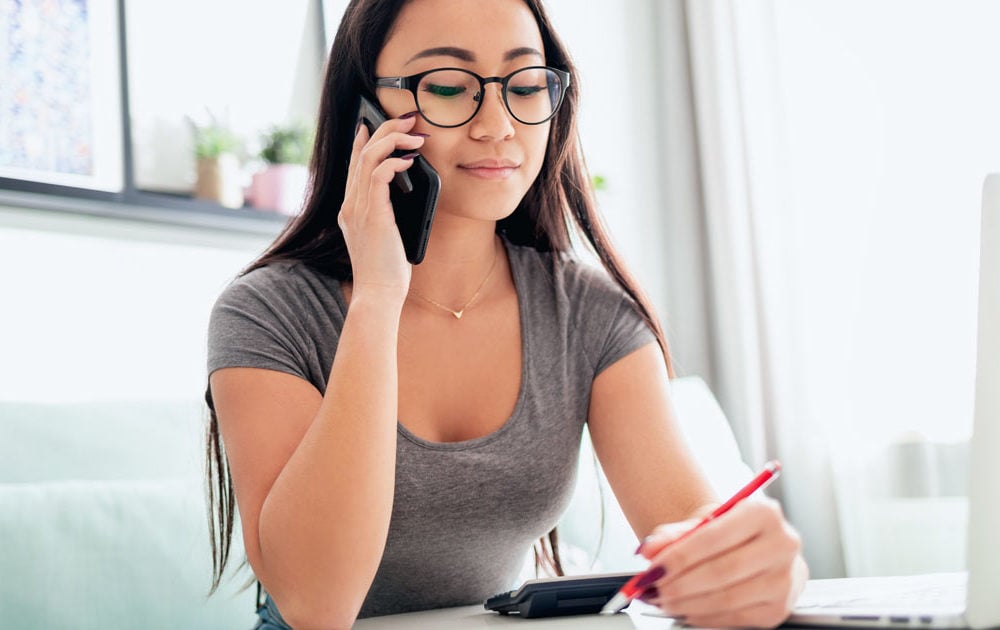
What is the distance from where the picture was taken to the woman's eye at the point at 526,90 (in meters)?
1.19

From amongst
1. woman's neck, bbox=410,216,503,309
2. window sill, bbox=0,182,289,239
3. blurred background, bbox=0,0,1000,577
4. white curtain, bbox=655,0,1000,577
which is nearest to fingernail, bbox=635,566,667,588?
woman's neck, bbox=410,216,503,309

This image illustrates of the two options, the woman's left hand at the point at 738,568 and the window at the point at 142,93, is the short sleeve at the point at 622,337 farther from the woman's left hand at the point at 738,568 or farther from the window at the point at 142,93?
the window at the point at 142,93

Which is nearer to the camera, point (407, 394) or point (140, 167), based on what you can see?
point (407, 394)

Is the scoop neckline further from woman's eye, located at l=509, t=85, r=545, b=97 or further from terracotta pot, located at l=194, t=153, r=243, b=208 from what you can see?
terracotta pot, located at l=194, t=153, r=243, b=208

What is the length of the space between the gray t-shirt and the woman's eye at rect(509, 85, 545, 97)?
0.30 meters

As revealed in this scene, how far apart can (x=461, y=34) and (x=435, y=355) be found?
0.43 metres

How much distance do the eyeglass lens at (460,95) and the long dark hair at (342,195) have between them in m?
0.14

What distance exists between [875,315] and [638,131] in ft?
3.48

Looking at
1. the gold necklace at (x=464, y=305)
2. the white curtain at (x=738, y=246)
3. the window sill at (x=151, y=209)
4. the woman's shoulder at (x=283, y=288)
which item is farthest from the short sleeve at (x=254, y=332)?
the white curtain at (x=738, y=246)

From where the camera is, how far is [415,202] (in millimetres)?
1135

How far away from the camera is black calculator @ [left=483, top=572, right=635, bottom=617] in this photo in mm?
836

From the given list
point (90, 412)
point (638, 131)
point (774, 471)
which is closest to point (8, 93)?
point (90, 412)

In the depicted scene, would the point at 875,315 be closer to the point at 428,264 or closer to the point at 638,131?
Result: the point at 638,131

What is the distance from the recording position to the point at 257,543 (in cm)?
96
